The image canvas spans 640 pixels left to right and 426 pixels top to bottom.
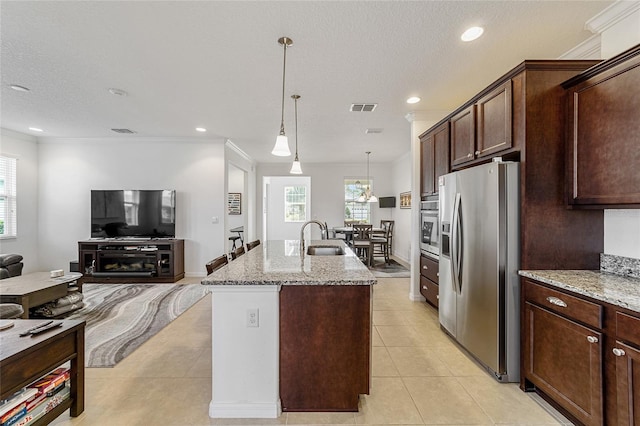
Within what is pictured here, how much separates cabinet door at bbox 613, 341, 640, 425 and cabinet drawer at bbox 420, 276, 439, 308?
1979mm

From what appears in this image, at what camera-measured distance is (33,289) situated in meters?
2.99

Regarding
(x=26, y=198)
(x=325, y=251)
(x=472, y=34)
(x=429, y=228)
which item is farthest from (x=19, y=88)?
(x=429, y=228)

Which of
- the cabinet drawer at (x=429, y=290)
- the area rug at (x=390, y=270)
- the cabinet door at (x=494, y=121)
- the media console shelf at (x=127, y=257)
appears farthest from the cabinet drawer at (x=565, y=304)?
the media console shelf at (x=127, y=257)

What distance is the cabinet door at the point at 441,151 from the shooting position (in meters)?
3.24

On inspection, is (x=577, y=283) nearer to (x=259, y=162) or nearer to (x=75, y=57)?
(x=75, y=57)

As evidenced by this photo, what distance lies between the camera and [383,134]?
204 inches

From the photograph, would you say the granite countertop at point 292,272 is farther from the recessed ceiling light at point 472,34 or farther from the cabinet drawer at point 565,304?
the recessed ceiling light at point 472,34

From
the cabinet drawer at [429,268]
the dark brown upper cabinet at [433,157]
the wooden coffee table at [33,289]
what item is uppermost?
the dark brown upper cabinet at [433,157]

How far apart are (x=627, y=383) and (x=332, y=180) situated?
728 centimetres

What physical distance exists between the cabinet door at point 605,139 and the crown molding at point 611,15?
552 millimetres

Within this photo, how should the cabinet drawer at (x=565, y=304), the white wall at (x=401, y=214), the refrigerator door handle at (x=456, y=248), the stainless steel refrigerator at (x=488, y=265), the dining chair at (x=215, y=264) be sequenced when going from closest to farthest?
1. the cabinet drawer at (x=565, y=304)
2. the dining chair at (x=215, y=264)
3. the stainless steel refrigerator at (x=488, y=265)
4. the refrigerator door handle at (x=456, y=248)
5. the white wall at (x=401, y=214)

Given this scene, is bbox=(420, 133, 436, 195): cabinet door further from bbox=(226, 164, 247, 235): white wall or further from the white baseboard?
bbox=(226, 164, 247, 235): white wall

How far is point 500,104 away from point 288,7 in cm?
177

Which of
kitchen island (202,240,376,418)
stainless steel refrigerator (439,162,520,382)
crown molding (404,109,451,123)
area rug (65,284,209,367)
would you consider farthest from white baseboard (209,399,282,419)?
crown molding (404,109,451,123)
